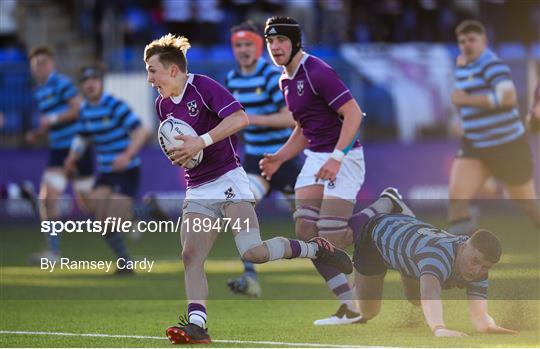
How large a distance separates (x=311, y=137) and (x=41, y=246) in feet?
28.1

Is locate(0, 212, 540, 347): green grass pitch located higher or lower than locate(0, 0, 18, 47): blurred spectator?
lower

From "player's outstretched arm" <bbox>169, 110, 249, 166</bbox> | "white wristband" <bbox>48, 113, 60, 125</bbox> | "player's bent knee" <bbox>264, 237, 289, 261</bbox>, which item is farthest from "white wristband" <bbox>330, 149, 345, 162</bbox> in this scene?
"white wristband" <bbox>48, 113, 60, 125</bbox>

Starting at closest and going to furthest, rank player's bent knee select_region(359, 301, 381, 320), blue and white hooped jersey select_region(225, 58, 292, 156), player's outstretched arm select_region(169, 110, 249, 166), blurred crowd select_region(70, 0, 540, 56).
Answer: player's outstretched arm select_region(169, 110, 249, 166) → player's bent knee select_region(359, 301, 381, 320) → blue and white hooped jersey select_region(225, 58, 292, 156) → blurred crowd select_region(70, 0, 540, 56)

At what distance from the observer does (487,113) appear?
13.4 meters

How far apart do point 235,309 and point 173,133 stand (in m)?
2.88

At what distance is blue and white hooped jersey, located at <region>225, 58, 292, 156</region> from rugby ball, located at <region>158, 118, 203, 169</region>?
385 centimetres

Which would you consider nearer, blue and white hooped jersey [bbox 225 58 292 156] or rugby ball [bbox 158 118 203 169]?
rugby ball [bbox 158 118 203 169]

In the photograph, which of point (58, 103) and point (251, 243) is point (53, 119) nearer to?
point (58, 103)

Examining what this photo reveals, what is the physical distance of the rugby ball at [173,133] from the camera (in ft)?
28.2

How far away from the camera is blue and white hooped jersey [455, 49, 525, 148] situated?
43.4 ft

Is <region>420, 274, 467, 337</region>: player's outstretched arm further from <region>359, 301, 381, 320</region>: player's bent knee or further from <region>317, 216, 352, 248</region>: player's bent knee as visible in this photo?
<region>317, 216, 352, 248</region>: player's bent knee

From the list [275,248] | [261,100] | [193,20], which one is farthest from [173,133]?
[193,20]

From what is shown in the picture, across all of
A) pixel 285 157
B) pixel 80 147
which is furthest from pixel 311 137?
pixel 80 147

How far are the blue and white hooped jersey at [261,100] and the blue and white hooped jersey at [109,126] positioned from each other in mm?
2441
